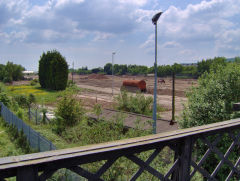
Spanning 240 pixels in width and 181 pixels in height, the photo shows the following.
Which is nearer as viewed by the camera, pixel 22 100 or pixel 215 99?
pixel 215 99

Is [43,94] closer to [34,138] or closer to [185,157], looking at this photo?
[34,138]

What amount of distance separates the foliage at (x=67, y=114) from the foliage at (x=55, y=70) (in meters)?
32.2

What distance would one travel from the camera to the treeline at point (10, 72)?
70.9 m

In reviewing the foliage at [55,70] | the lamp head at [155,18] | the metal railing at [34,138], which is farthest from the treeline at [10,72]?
the lamp head at [155,18]

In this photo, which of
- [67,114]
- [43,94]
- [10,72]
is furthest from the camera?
[10,72]

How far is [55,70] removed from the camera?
154 feet

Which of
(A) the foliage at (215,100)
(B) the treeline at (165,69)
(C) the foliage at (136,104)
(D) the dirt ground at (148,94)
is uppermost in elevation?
(B) the treeline at (165,69)

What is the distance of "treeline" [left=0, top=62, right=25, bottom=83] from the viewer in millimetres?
70875

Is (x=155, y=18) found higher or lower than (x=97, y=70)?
higher

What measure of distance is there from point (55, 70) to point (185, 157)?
47.6 m

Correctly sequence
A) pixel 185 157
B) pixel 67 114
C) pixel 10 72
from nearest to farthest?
A: pixel 185 157 < pixel 67 114 < pixel 10 72

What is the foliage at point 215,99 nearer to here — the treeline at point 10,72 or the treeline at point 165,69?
the treeline at point 165,69

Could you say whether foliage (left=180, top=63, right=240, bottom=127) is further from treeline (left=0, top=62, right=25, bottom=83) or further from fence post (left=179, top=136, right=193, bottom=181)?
treeline (left=0, top=62, right=25, bottom=83)

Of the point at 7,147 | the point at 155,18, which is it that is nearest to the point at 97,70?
the point at 155,18
